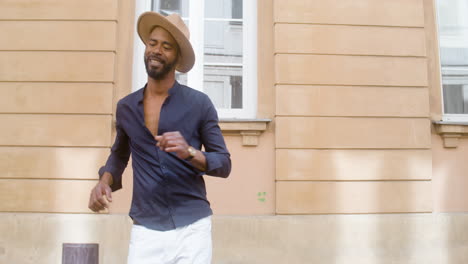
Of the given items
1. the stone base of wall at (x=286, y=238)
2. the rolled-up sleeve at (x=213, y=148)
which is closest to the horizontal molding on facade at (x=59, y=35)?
the stone base of wall at (x=286, y=238)

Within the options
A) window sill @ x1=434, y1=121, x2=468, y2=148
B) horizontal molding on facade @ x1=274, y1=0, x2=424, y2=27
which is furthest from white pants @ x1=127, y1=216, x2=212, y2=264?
window sill @ x1=434, y1=121, x2=468, y2=148

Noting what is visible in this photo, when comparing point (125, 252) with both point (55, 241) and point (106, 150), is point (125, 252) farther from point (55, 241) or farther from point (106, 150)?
point (106, 150)

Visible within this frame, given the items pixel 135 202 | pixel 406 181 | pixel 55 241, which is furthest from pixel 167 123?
pixel 406 181

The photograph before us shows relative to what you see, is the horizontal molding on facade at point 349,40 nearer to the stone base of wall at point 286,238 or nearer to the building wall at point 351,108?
the building wall at point 351,108

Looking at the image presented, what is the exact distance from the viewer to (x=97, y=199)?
1.71 m

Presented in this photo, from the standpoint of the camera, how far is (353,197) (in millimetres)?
4344

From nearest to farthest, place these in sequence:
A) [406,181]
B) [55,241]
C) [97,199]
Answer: [97,199] < [55,241] < [406,181]

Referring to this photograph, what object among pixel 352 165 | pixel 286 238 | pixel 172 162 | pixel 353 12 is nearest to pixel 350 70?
pixel 353 12

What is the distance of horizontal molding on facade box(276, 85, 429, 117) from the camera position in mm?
4402

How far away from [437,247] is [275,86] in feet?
7.96

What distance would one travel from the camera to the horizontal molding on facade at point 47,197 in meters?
4.19

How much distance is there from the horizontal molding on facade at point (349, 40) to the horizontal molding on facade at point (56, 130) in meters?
2.07

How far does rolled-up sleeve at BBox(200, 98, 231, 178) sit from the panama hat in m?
0.24

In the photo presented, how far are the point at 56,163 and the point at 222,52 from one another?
2.19m
